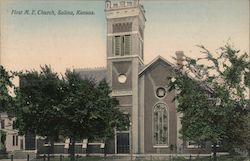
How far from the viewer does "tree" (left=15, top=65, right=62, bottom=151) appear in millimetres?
30125

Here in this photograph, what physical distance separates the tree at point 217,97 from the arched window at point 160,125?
1309 cm

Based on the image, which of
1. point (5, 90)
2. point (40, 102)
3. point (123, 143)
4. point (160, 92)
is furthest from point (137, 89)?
point (5, 90)

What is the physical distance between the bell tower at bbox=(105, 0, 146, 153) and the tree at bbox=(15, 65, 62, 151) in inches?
540

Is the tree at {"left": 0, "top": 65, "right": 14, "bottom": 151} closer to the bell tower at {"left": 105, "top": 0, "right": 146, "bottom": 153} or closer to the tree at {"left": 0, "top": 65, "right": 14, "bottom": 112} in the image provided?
the tree at {"left": 0, "top": 65, "right": 14, "bottom": 112}

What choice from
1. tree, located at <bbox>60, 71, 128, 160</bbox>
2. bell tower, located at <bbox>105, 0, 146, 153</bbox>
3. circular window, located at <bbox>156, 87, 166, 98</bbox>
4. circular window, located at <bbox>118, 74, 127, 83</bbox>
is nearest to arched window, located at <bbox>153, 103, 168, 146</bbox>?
circular window, located at <bbox>156, 87, 166, 98</bbox>

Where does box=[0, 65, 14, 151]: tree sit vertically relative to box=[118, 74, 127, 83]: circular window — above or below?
below

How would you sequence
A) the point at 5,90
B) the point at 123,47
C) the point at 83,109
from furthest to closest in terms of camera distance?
the point at 123,47, the point at 83,109, the point at 5,90

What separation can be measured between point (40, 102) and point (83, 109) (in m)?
2.61

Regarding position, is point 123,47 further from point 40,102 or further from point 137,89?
point 40,102

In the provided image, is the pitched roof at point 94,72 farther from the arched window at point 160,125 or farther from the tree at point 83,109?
the tree at point 83,109

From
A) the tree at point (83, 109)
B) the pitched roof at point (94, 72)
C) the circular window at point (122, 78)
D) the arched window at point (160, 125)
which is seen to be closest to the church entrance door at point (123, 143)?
the arched window at point (160, 125)

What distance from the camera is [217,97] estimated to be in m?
28.3

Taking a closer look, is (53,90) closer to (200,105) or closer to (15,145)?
(200,105)

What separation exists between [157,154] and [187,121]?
41.7 ft
